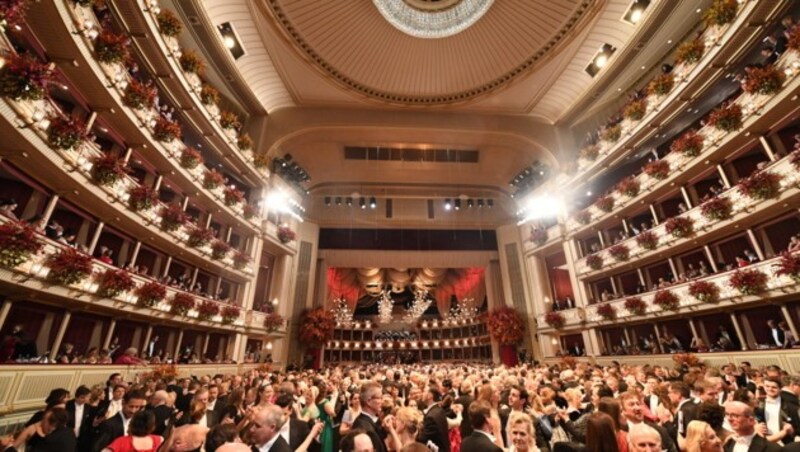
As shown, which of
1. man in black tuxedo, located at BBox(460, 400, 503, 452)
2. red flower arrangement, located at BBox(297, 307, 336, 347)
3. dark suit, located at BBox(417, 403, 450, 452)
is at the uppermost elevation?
red flower arrangement, located at BBox(297, 307, 336, 347)

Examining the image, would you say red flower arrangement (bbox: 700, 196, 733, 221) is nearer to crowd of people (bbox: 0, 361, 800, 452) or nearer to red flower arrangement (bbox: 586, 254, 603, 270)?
red flower arrangement (bbox: 586, 254, 603, 270)

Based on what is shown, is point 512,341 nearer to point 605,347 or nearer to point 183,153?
point 605,347

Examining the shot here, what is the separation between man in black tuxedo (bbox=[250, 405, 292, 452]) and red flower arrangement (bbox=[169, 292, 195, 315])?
1028 cm

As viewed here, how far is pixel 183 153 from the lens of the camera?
1205 cm

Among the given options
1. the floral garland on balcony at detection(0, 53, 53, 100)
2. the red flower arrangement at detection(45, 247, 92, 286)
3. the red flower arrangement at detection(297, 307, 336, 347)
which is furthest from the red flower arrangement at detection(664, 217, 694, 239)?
the floral garland on balcony at detection(0, 53, 53, 100)

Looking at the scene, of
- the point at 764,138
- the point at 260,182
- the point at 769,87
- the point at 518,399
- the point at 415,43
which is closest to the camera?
the point at 518,399

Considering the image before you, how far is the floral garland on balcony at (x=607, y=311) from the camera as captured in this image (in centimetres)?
1459

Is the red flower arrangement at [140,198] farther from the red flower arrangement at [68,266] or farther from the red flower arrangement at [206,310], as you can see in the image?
the red flower arrangement at [206,310]

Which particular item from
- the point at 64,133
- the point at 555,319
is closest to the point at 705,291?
the point at 555,319

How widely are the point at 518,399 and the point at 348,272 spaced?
894 inches

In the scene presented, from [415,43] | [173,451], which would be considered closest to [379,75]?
[415,43]

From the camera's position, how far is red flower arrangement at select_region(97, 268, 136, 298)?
870 centimetres

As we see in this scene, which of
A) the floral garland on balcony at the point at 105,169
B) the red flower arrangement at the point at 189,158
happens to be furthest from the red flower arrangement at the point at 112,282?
the red flower arrangement at the point at 189,158

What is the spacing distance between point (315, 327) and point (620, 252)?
1504cm
